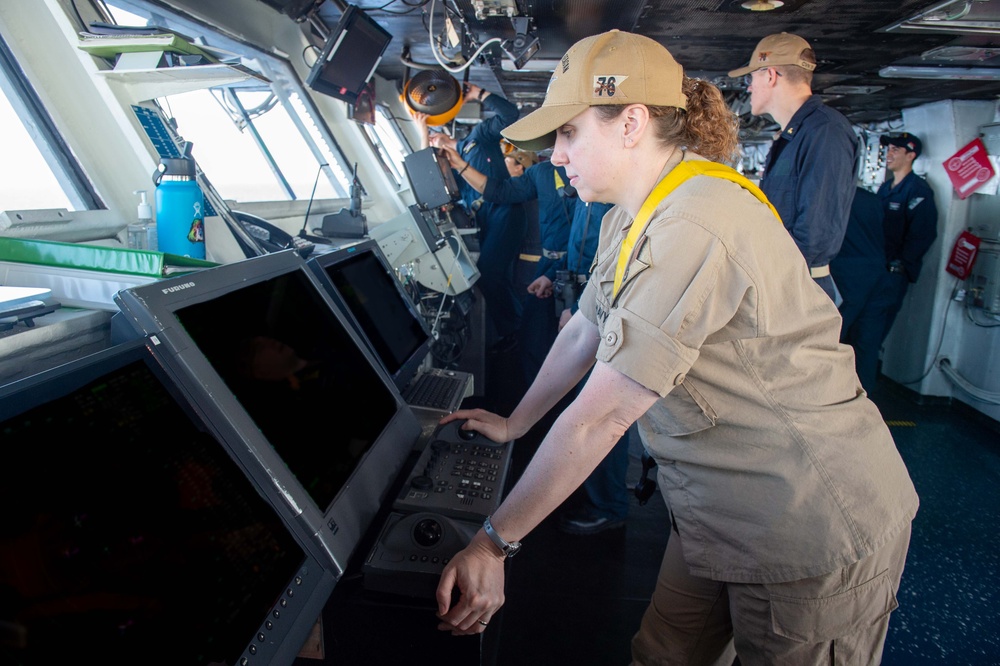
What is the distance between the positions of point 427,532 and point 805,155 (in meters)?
2.42

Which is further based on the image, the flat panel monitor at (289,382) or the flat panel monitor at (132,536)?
the flat panel monitor at (289,382)

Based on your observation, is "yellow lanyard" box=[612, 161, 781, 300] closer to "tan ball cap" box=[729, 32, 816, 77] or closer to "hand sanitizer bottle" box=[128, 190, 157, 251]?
"hand sanitizer bottle" box=[128, 190, 157, 251]

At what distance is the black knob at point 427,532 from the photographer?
103 cm

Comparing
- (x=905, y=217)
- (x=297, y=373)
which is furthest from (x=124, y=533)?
(x=905, y=217)

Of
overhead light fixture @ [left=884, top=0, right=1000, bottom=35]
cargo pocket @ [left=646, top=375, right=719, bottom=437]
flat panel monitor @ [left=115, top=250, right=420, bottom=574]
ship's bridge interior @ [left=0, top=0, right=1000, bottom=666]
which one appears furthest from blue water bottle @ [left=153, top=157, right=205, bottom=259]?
overhead light fixture @ [left=884, top=0, right=1000, bottom=35]

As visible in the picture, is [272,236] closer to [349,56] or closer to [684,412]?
[349,56]

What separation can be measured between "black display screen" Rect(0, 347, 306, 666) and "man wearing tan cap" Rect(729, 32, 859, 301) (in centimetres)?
250

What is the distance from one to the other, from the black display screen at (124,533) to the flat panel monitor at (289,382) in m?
0.05

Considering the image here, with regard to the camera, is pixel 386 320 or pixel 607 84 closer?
pixel 607 84

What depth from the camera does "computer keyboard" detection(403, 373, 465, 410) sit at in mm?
1767

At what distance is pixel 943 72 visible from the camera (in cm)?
390

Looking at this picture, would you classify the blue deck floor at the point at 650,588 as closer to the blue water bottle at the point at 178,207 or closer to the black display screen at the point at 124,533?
the black display screen at the point at 124,533

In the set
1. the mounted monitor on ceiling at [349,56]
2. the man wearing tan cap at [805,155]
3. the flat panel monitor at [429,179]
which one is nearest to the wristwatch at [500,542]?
the man wearing tan cap at [805,155]

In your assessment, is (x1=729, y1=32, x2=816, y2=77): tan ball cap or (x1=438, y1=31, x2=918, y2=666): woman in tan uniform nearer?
(x1=438, y1=31, x2=918, y2=666): woman in tan uniform
